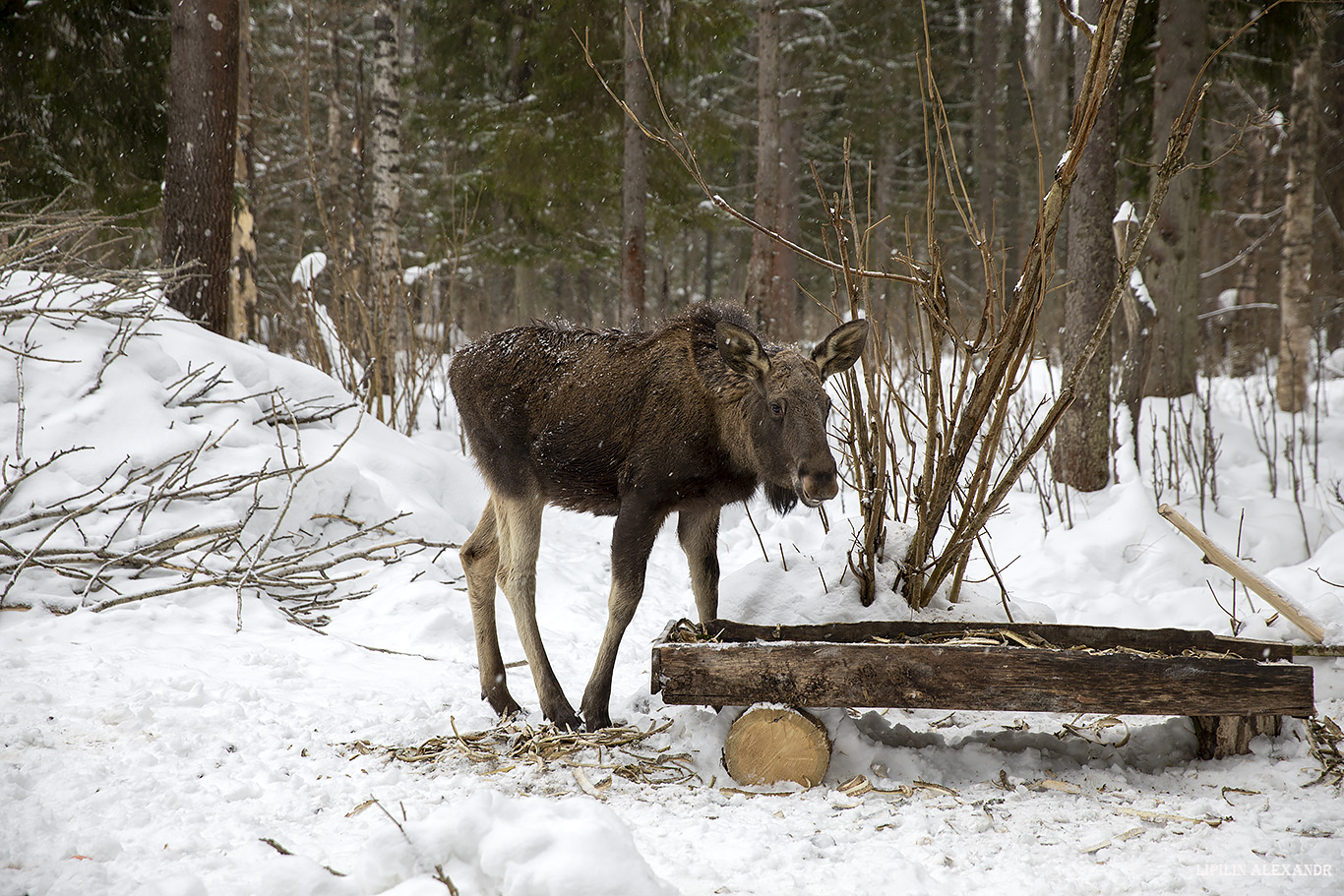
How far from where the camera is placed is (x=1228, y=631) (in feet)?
15.4

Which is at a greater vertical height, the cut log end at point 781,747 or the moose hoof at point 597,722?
the cut log end at point 781,747

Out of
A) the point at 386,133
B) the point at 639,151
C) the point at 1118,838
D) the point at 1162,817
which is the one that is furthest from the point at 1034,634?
the point at 386,133

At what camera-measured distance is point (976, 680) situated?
2.98m

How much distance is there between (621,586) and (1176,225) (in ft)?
26.0

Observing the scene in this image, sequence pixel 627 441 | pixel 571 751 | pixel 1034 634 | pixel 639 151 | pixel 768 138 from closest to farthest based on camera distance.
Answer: pixel 571 751, pixel 1034 634, pixel 627 441, pixel 639 151, pixel 768 138

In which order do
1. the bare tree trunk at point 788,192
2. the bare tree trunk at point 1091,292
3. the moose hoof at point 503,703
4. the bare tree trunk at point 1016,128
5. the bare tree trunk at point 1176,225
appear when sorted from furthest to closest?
the bare tree trunk at point 1016,128, the bare tree trunk at point 788,192, the bare tree trunk at point 1176,225, the bare tree trunk at point 1091,292, the moose hoof at point 503,703

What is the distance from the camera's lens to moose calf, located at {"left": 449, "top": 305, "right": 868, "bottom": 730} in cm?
368

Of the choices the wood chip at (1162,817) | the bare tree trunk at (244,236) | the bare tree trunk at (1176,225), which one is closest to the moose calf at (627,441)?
the wood chip at (1162,817)

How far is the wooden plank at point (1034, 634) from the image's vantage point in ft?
11.3

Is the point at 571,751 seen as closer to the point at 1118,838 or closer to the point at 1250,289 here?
the point at 1118,838

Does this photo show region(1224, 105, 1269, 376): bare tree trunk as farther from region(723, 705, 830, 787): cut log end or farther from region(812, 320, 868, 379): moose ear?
region(723, 705, 830, 787): cut log end

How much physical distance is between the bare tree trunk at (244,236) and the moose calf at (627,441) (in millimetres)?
6844

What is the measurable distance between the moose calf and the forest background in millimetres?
830

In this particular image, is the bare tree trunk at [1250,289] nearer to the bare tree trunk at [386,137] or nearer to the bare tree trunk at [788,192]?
the bare tree trunk at [788,192]
